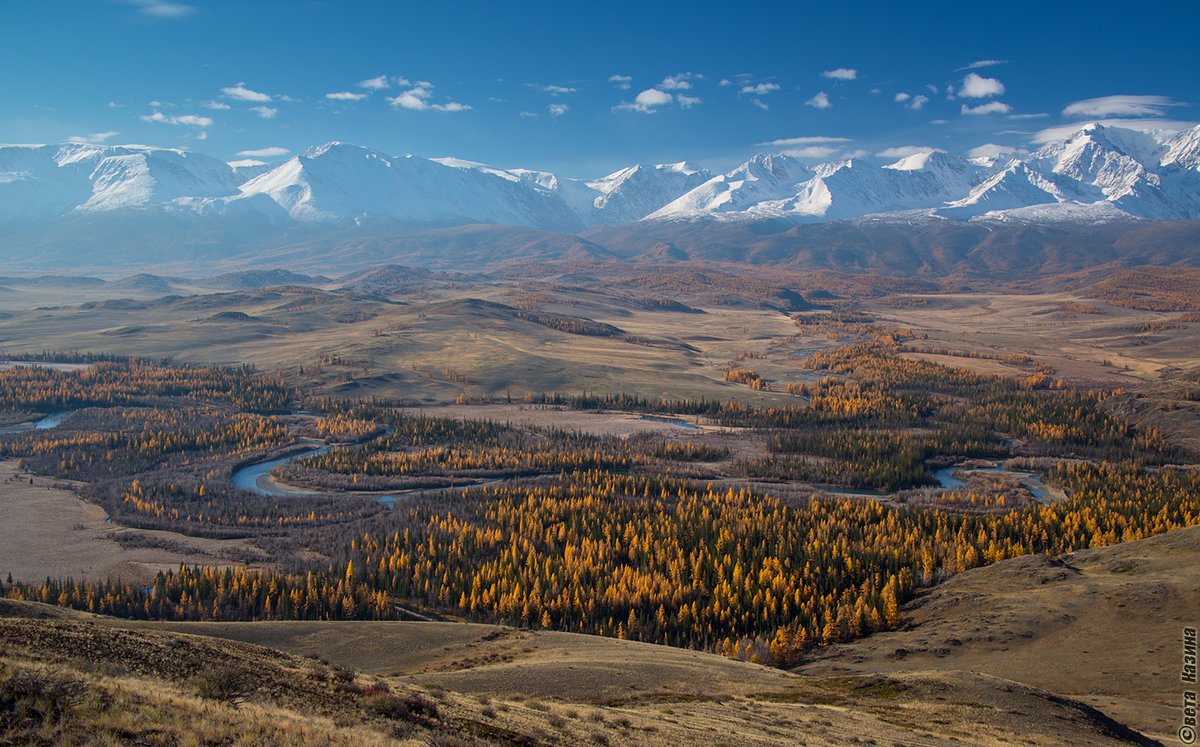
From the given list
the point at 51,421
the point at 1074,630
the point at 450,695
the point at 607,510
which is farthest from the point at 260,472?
the point at 1074,630

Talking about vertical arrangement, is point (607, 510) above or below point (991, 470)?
below

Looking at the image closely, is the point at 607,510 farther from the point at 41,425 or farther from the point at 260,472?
the point at 41,425

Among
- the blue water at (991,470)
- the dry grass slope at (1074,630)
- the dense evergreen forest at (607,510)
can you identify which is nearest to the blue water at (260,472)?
the dense evergreen forest at (607,510)

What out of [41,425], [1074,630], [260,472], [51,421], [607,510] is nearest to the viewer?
[1074,630]

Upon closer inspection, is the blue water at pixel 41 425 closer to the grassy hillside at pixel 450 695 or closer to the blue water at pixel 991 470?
the grassy hillside at pixel 450 695

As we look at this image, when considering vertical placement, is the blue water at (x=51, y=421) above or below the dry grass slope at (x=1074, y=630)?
above

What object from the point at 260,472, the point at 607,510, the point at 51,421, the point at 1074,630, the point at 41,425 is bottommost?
the point at 607,510

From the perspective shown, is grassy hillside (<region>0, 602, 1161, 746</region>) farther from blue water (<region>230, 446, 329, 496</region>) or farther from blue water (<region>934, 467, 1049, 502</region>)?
blue water (<region>934, 467, 1049, 502</region>)

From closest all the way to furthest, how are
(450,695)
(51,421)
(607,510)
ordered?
(450,695), (607,510), (51,421)
